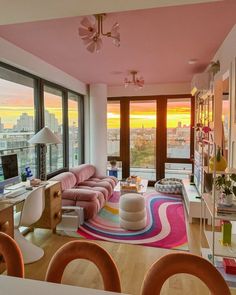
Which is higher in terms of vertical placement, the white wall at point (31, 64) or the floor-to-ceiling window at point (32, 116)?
the white wall at point (31, 64)

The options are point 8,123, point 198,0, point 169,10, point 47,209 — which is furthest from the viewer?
point 8,123

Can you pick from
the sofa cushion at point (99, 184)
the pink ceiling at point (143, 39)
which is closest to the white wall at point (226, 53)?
the pink ceiling at point (143, 39)

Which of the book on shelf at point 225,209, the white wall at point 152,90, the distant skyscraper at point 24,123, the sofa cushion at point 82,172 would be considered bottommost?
the sofa cushion at point 82,172

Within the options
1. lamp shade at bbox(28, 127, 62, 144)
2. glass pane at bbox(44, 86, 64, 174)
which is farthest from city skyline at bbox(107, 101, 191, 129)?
lamp shade at bbox(28, 127, 62, 144)

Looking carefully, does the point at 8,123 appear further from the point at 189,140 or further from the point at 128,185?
the point at 189,140

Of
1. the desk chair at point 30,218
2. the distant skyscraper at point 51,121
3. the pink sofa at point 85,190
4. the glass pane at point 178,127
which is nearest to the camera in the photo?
the desk chair at point 30,218

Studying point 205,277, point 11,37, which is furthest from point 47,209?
point 205,277

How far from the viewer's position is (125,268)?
2.52m

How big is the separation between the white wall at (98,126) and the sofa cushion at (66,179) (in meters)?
1.48

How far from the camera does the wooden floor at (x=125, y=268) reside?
2196mm

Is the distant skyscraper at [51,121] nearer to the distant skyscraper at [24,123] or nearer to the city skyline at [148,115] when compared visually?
the distant skyscraper at [24,123]

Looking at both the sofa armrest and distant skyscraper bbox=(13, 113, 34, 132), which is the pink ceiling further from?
the sofa armrest

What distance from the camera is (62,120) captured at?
5.02 meters

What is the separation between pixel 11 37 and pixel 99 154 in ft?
11.5
